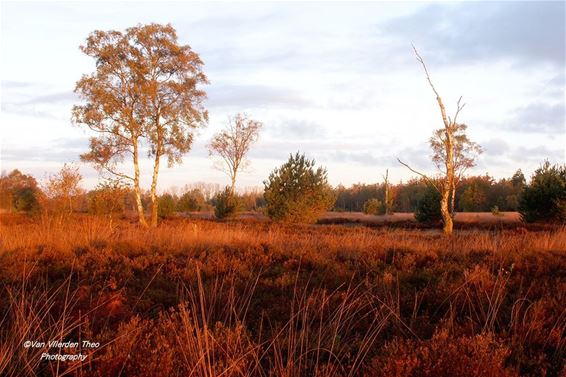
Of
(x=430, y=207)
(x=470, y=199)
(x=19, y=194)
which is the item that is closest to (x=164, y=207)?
(x=19, y=194)

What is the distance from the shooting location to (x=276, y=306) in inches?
232

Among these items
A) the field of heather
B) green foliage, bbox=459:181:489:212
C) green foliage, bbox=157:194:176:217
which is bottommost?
the field of heather

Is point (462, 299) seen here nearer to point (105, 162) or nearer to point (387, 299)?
point (387, 299)

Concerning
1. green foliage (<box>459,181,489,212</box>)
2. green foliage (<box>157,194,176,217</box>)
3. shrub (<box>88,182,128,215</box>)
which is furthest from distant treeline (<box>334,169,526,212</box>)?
shrub (<box>88,182,128,215</box>)

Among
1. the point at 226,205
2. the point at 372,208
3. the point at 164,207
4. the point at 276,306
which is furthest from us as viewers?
the point at 372,208

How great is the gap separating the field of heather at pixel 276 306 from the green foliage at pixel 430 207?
24.7 metres

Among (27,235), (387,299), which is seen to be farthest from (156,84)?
(387,299)

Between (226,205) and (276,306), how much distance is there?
32053mm

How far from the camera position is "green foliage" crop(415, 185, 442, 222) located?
35562 mm

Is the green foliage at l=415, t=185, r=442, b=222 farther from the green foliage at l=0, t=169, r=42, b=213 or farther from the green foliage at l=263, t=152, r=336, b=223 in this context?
the green foliage at l=0, t=169, r=42, b=213

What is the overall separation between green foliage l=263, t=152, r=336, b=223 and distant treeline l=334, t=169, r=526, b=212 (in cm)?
1525

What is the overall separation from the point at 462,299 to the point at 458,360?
2545 millimetres

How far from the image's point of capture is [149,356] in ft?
13.3

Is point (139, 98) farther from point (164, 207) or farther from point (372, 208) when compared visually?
point (372, 208)
